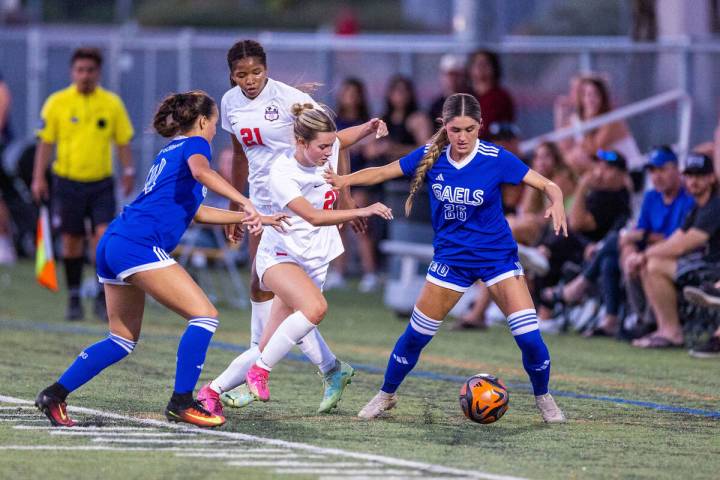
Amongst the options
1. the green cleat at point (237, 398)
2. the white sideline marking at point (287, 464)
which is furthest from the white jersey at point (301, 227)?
the white sideline marking at point (287, 464)

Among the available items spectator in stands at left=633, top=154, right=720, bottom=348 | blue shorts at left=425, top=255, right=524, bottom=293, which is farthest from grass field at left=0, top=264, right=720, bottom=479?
blue shorts at left=425, top=255, right=524, bottom=293

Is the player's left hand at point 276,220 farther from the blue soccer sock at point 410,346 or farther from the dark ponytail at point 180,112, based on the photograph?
the blue soccer sock at point 410,346

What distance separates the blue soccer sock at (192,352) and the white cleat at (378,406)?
1.19m

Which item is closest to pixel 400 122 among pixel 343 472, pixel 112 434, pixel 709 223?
pixel 709 223

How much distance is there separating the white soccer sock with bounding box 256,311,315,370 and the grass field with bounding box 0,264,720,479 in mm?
356

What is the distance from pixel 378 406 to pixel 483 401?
2.07 ft

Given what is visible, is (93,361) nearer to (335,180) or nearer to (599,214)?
(335,180)

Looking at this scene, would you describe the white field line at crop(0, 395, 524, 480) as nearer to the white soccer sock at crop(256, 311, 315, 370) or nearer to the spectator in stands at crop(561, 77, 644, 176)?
the white soccer sock at crop(256, 311, 315, 370)

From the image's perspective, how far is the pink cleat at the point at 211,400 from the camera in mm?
8500

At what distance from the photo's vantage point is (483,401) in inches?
339

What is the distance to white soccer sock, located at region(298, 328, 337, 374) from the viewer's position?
29.6 ft

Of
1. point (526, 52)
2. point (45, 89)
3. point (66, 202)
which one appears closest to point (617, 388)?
point (66, 202)

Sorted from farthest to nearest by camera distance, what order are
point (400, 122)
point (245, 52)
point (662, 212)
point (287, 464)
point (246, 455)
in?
point (400, 122) < point (662, 212) < point (245, 52) < point (246, 455) < point (287, 464)

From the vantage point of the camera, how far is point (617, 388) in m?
10.4
